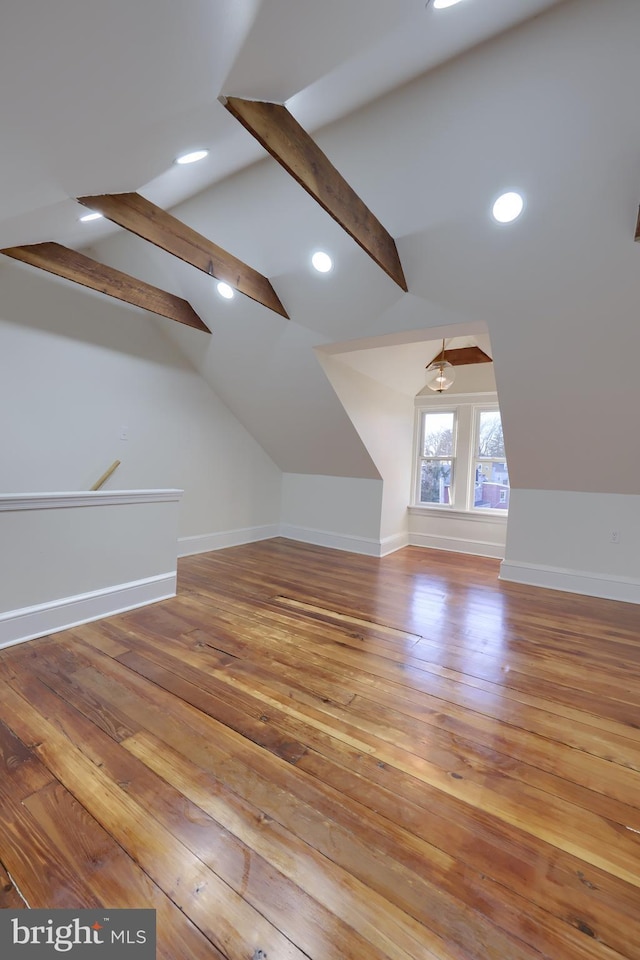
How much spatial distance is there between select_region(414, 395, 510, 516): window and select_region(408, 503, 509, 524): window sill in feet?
0.13

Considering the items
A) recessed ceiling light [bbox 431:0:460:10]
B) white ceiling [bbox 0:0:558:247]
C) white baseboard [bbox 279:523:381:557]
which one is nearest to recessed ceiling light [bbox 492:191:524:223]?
white ceiling [bbox 0:0:558:247]

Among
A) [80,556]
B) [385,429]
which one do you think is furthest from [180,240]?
[385,429]

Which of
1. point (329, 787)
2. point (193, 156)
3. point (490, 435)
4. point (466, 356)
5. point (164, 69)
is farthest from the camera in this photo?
point (490, 435)

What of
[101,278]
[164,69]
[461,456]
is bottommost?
[461,456]

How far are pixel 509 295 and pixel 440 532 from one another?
3.59 m

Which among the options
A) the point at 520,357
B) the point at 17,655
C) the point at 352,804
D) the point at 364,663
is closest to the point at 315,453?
the point at 520,357

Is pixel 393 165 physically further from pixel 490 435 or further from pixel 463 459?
pixel 463 459

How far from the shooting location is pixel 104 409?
155 inches

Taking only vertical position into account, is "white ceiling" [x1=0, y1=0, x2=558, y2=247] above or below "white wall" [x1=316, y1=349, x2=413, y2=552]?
above

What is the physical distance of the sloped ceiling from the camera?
1.26m

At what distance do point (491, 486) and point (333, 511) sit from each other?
217cm

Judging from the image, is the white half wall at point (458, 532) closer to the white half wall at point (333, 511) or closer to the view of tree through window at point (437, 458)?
the view of tree through window at point (437, 458)

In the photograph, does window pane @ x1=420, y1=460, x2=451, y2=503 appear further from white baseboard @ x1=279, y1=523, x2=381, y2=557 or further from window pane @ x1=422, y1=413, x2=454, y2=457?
white baseboard @ x1=279, y1=523, x2=381, y2=557

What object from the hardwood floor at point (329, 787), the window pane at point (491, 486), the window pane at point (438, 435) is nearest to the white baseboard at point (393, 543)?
the window pane at point (491, 486)
